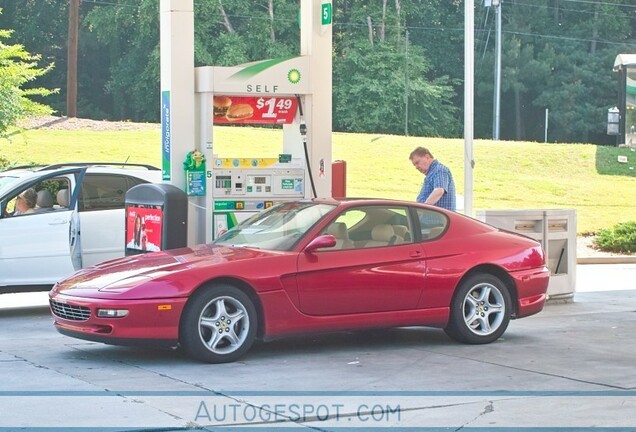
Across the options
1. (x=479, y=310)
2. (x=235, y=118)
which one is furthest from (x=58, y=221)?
(x=479, y=310)

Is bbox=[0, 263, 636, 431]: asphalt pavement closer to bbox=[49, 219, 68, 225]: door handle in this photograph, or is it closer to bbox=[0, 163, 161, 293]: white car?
bbox=[0, 163, 161, 293]: white car

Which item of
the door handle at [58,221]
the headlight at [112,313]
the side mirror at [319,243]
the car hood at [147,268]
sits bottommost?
the headlight at [112,313]

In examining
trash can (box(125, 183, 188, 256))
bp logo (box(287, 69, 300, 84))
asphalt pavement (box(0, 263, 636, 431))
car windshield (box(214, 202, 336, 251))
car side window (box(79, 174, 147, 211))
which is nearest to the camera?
asphalt pavement (box(0, 263, 636, 431))

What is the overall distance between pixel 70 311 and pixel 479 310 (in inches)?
149

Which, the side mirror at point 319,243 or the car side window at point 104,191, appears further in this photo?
the car side window at point 104,191

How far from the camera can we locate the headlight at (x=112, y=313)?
28.4ft

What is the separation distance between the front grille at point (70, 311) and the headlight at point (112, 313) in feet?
0.46

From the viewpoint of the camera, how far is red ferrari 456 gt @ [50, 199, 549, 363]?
345 inches

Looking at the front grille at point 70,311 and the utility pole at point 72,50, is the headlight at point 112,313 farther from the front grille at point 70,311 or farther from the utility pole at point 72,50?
the utility pole at point 72,50

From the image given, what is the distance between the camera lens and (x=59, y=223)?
1277 centimetres

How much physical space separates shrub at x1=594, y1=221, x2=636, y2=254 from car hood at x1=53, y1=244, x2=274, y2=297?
15.3m

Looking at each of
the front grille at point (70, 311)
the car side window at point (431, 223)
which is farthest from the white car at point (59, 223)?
the car side window at point (431, 223)

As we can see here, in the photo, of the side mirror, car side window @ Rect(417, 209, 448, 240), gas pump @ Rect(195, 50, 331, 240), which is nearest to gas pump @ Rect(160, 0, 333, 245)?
gas pump @ Rect(195, 50, 331, 240)

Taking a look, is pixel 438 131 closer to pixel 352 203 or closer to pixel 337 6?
pixel 337 6
